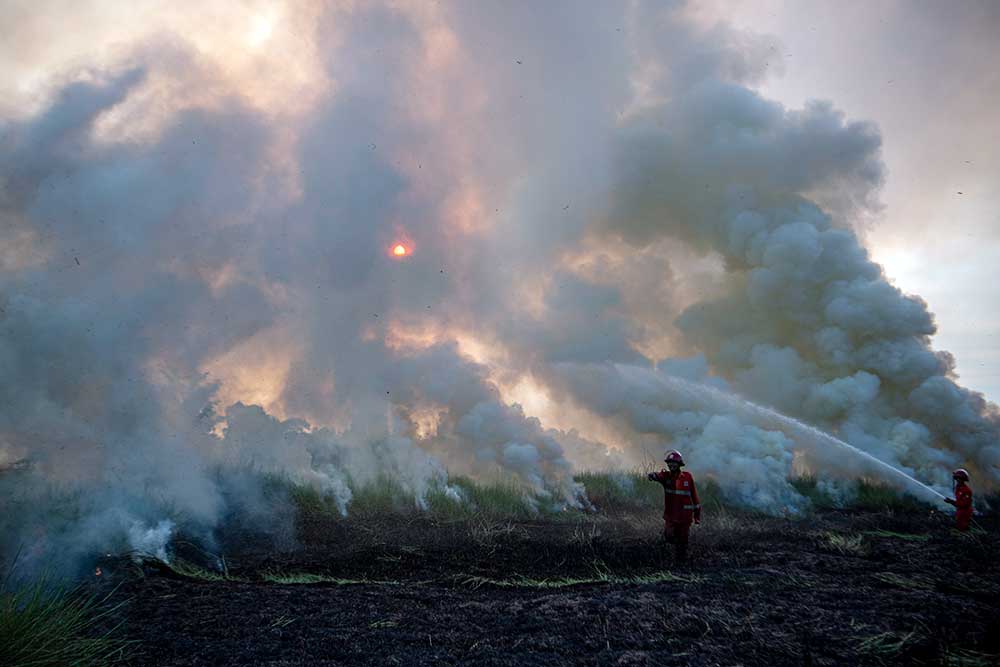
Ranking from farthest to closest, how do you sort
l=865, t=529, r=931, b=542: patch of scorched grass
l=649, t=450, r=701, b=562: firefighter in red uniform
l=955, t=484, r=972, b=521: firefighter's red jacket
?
l=955, t=484, r=972, b=521: firefighter's red jacket → l=865, t=529, r=931, b=542: patch of scorched grass → l=649, t=450, r=701, b=562: firefighter in red uniform

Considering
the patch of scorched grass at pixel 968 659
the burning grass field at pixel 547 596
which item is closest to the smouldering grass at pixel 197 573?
the burning grass field at pixel 547 596

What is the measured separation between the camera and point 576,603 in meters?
8.31

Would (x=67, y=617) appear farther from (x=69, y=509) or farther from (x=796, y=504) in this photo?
(x=796, y=504)

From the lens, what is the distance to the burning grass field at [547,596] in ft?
21.1

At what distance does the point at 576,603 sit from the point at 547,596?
30.0 inches

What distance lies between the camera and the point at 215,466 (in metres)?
16.6

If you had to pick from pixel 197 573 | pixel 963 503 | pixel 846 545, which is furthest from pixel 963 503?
pixel 197 573

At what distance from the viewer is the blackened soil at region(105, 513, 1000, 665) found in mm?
6375

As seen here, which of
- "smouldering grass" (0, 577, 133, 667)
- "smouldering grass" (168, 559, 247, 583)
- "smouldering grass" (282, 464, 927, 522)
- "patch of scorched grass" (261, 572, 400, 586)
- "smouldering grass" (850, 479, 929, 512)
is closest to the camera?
"smouldering grass" (0, 577, 133, 667)

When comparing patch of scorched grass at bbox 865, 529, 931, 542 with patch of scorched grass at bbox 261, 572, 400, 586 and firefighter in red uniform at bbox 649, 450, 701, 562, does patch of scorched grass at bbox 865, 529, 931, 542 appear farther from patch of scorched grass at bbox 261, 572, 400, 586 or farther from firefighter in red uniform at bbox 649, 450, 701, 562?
patch of scorched grass at bbox 261, 572, 400, 586

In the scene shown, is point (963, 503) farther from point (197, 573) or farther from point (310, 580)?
point (197, 573)

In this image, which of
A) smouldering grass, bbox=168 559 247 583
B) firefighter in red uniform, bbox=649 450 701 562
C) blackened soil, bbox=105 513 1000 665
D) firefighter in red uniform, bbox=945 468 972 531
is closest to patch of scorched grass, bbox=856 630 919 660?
blackened soil, bbox=105 513 1000 665

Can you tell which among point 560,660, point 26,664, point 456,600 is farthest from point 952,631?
point 26,664

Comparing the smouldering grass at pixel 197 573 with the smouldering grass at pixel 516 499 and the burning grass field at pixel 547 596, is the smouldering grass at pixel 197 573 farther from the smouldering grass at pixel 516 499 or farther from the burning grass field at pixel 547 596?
the smouldering grass at pixel 516 499
